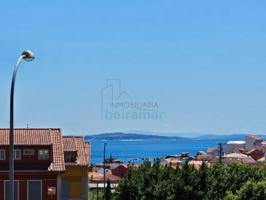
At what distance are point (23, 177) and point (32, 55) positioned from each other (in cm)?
3760

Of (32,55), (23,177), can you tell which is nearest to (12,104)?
(32,55)

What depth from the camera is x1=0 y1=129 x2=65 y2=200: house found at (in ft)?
184

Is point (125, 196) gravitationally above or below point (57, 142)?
below

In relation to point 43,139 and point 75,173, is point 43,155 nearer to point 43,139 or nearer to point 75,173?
point 43,139

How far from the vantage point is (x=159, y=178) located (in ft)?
156

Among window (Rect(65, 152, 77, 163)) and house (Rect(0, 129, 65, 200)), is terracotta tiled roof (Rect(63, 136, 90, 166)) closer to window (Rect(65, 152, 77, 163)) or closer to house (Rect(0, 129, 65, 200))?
window (Rect(65, 152, 77, 163))

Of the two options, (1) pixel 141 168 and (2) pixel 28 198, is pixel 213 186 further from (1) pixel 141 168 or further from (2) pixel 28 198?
(2) pixel 28 198

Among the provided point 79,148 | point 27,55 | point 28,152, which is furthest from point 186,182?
point 27,55

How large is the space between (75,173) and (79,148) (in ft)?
8.28

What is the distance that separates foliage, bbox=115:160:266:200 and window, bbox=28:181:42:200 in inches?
395

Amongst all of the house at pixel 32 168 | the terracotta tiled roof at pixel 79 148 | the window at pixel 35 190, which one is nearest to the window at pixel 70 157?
the terracotta tiled roof at pixel 79 148

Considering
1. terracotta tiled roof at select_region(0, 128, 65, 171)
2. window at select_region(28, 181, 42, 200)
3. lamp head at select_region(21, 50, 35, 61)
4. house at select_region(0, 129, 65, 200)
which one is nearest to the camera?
lamp head at select_region(21, 50, 35, 61)

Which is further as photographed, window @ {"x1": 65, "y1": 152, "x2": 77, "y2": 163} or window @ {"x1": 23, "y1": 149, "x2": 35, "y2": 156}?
window @ {"x1": 65, "y1": 152, "x2": 77, "y2": 163}

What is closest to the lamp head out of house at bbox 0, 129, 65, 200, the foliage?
the foliage
